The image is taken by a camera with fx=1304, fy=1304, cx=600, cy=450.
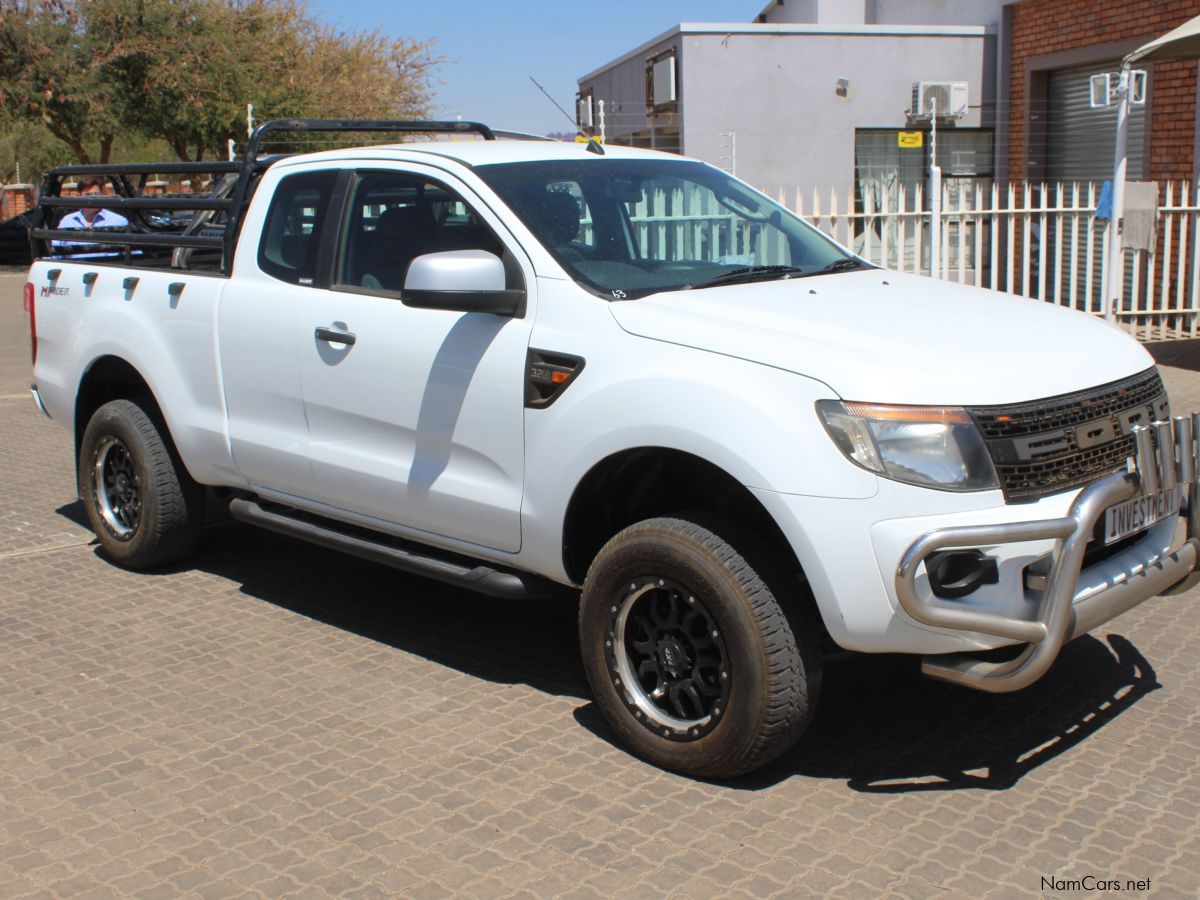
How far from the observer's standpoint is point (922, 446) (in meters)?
3.61

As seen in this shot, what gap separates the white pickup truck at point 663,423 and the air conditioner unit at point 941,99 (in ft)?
43.2

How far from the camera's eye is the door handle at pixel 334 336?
4.99 metres

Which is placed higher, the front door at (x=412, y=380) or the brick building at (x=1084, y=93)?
the brick building at (x=1084, y=93)

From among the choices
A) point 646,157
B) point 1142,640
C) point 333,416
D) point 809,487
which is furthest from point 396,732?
point 1142,640

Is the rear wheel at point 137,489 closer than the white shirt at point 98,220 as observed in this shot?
Yes

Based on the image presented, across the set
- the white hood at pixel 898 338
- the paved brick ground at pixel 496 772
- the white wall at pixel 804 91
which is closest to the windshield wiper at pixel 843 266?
the white hood at pixel 898 338

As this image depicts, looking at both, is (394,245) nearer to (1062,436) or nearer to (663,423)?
(663,423)

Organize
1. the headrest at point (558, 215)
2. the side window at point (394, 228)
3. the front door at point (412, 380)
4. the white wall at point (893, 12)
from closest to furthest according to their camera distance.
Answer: the front door at point (412, 380) < the headrest at point (558, 215) < the side window at point (394, 228) < the white wall at point (893, 12)

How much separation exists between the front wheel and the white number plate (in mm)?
966

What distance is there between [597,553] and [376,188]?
1.78 m

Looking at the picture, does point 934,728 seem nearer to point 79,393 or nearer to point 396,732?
point 396,732

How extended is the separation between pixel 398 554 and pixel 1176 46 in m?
9.50

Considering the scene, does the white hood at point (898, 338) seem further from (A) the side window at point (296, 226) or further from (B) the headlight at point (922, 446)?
(A) the side window at point (296, 226)

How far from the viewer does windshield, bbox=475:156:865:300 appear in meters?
4.57
